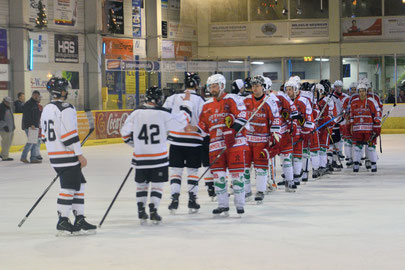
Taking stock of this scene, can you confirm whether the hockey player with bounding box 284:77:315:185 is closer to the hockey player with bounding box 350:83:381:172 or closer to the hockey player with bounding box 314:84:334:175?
the hockey player with bounding box 314:84:334:175

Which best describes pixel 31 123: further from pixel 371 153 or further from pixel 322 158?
pixel 371 153

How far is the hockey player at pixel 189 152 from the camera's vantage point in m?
9.98

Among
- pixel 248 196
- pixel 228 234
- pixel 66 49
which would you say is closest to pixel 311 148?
pixel 248 196

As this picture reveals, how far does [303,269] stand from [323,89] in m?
8.95

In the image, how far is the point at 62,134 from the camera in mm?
8211

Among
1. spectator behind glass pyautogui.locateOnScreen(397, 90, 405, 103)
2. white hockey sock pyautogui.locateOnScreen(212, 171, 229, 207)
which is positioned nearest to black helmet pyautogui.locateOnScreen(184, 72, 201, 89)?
white hockey sock pyautogui.locateOnScreen(212, 171, 229, 207)

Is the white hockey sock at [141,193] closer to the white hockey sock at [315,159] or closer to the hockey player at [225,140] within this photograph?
the hockey player at [225,140]

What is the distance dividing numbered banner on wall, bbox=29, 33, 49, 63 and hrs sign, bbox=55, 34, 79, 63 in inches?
28.2

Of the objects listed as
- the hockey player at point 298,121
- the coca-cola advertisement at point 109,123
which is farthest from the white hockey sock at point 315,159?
the coca-cola advertisement at point 109,123

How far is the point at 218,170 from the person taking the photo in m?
9.46

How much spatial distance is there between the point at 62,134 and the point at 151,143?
3.65 ft

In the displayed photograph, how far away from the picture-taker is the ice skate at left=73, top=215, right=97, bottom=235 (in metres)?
8.33

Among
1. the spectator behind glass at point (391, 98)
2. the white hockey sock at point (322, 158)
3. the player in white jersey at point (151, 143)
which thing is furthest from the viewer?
the spectator behind glass at point (391, 98)

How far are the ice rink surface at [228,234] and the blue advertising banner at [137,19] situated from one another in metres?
20.3
